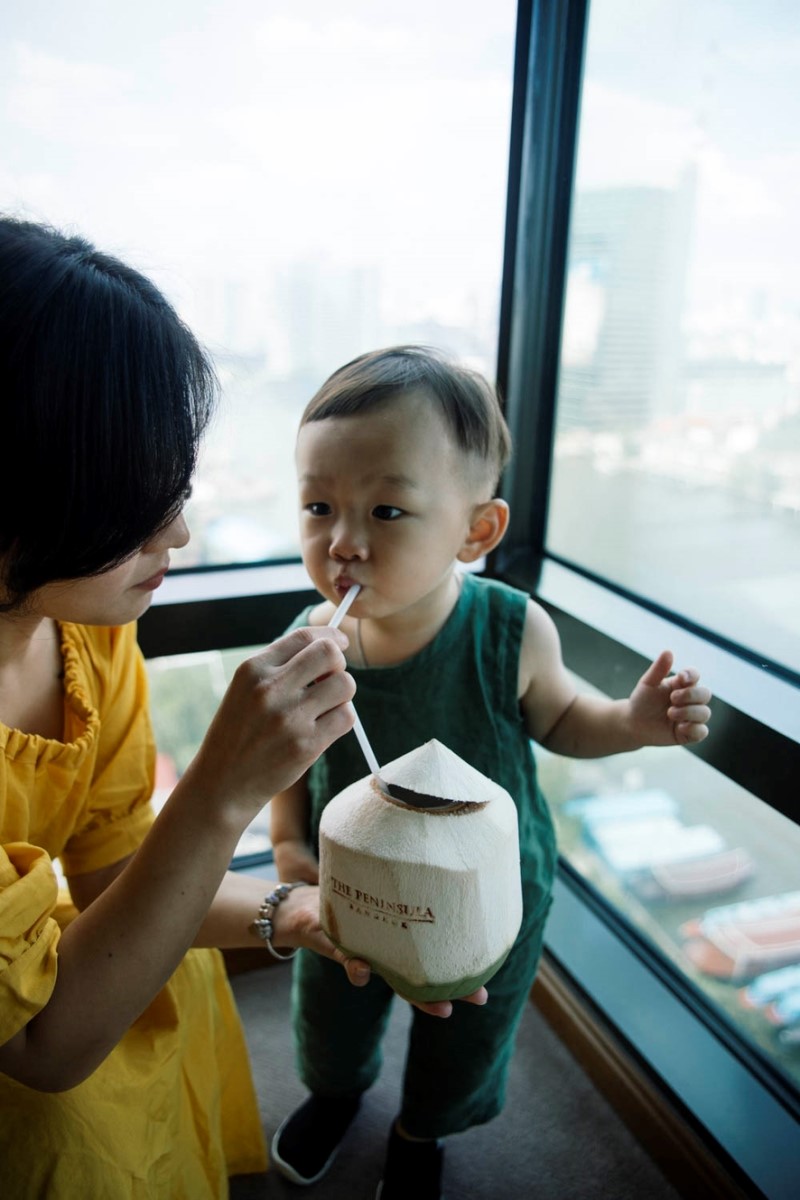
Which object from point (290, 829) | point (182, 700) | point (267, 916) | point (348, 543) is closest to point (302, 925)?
point (267, 916)

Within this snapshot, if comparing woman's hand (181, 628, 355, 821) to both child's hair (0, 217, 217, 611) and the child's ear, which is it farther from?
the child's ear

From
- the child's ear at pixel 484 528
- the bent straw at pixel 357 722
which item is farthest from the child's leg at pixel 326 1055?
the child's ear at pixel 484 528

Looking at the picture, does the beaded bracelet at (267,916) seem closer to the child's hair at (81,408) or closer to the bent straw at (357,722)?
the bent straw at (357,722)

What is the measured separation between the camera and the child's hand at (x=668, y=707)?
955 mm

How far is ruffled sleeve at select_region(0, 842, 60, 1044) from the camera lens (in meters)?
0.69

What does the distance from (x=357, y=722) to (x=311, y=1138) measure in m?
0.83

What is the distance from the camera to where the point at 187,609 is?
1307 millimetres

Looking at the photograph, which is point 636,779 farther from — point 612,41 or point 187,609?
point 612,41

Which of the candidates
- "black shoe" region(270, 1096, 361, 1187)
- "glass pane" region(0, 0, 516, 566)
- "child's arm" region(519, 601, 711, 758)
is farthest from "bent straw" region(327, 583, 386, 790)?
"black shoe" region(270, 1096, 361, 1187)

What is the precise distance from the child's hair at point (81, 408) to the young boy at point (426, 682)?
0.72ft

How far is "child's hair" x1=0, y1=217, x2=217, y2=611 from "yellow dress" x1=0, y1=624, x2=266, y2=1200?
226 mm

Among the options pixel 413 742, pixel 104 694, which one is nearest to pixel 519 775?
pixel 413 742

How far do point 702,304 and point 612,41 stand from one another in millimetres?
437

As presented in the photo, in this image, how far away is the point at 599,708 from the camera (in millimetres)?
1056
